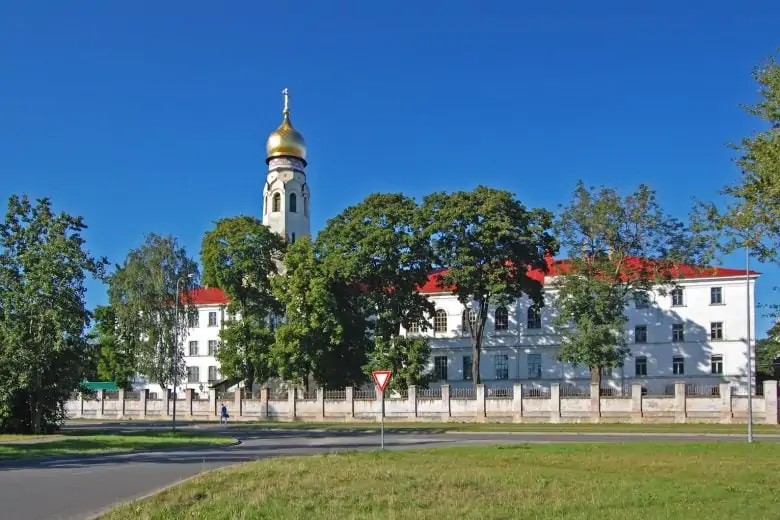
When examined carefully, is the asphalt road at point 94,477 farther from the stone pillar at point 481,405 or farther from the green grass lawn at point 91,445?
the stone pillar at point 481,405

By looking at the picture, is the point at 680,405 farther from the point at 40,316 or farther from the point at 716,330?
the point at 40,316

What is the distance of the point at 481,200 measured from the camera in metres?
53.9

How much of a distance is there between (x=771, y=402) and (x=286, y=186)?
47250 mm

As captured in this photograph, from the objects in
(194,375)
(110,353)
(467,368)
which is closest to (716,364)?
(467,368)

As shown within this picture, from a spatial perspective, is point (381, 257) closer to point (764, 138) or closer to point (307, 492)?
point (764, 138)

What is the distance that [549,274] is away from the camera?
66.3m

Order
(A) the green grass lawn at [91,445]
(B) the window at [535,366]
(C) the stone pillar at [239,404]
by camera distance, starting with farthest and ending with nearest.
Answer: (B) the window at [535,366] → (C) the stone pillar at [239,404] → (A) the green grass lawn at [91,445]

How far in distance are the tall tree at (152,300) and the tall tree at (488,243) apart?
23.1 meters

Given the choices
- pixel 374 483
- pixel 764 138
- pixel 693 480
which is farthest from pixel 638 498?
pixel 764 138

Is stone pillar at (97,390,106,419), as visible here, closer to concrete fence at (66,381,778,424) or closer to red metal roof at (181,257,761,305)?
concrete fence at (66,381,778,424)

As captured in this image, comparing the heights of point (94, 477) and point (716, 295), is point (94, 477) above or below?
below

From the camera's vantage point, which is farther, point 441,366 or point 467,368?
point 441,366

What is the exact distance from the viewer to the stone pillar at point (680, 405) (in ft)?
151

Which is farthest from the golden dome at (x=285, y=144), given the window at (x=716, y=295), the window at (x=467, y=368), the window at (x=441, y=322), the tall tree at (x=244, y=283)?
the window at (x=716, y=295)
